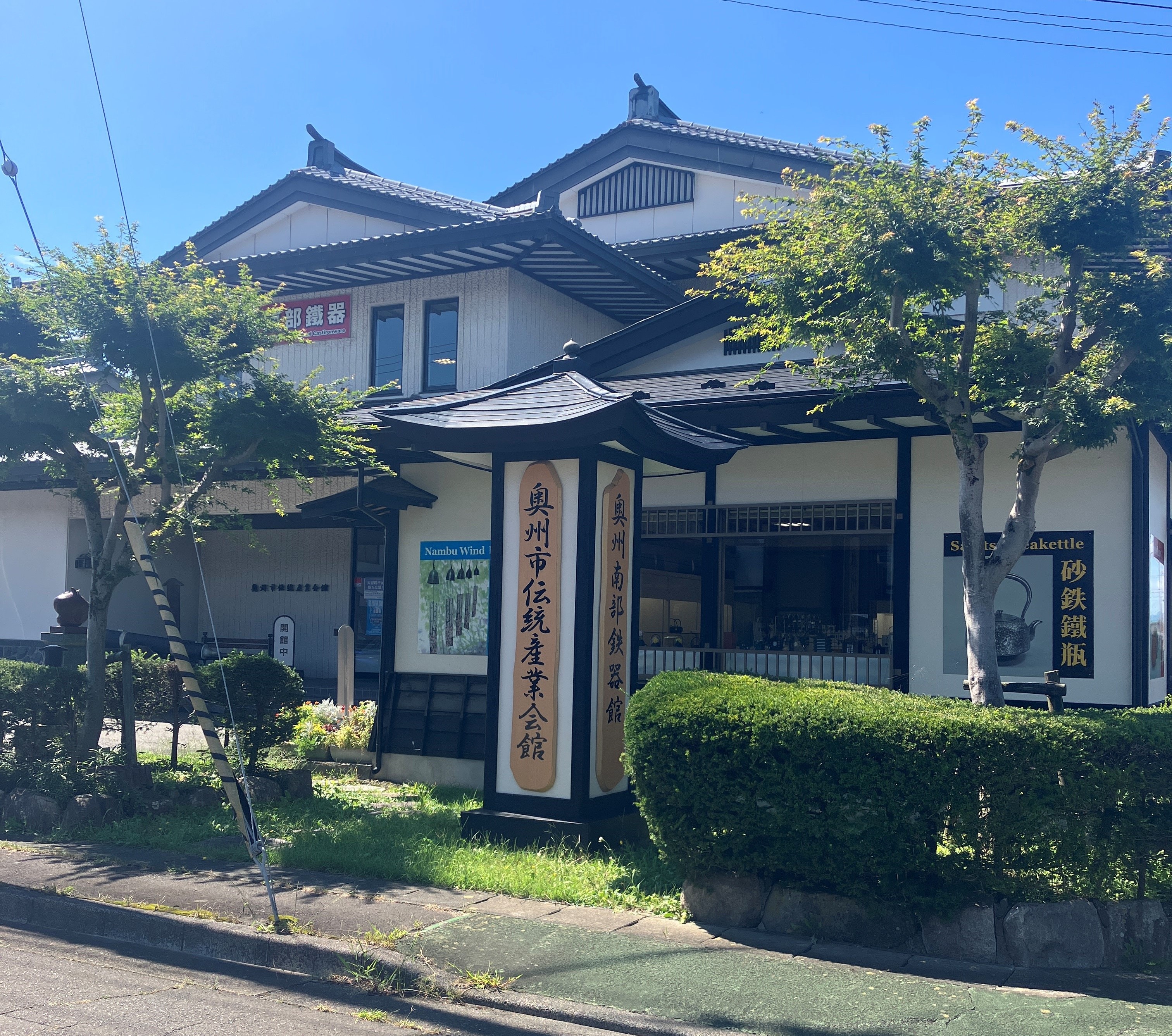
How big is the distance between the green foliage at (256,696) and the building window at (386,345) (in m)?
6.24

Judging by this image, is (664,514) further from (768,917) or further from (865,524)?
(768,917)

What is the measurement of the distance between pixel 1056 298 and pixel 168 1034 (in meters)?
7.60

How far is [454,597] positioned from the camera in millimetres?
12086

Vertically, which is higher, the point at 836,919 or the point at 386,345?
the point at 386,345

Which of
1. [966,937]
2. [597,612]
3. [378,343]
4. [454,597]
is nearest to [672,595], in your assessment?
[454,597]

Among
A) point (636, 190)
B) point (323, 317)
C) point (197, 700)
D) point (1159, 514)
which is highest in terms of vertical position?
point (636, 190)

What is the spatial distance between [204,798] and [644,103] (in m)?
19.0

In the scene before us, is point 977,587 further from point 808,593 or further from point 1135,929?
point 808,593

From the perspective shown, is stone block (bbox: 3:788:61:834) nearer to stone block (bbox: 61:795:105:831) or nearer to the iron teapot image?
stone block (bbox: 61:795:105:831)

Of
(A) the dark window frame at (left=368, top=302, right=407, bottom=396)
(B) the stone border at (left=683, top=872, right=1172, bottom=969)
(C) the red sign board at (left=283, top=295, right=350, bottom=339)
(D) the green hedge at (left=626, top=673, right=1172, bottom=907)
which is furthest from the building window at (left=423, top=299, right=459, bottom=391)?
(B) the stone border at (left=683, top=872, right=1172, bottom=969)

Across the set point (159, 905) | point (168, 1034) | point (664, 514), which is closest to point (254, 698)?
point (159, 905)

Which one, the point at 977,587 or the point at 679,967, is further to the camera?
the point at 977,587

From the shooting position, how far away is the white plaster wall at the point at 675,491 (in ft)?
39.2

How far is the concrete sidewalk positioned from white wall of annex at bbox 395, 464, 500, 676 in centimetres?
435
